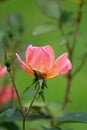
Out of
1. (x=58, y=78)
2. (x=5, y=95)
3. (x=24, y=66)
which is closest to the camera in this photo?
(x=24, y=66)

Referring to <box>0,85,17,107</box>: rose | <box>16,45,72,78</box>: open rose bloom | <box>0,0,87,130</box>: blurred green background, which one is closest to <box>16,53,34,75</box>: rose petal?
<box>16,45,72,78</box>: open rose bloom

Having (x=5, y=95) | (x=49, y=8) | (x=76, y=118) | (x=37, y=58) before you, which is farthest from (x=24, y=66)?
(x=5, y=95)

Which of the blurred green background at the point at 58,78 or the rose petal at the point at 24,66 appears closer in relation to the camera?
the rose petal at the point at 24,66

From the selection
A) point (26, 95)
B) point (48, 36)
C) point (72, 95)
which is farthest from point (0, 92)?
point (48, 36)

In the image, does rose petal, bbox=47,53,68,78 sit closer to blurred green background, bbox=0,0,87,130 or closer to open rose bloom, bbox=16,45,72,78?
open rose bloom, bbox=16,45,72,78

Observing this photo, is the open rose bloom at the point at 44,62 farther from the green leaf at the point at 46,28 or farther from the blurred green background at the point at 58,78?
the blurred green background at the point at 58,78

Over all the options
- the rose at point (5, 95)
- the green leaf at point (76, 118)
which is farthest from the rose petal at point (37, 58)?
the rose at point (5, 95)

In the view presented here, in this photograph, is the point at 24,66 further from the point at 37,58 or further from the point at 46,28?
the point at 46,28

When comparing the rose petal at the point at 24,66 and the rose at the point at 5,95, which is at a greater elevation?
the rose petal at the point at 24,66

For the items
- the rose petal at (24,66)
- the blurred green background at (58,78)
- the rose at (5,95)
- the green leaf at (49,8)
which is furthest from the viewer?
the blurred green background at (58,78)
